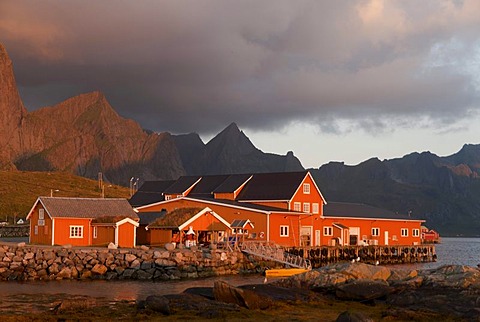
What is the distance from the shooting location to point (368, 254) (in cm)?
7212

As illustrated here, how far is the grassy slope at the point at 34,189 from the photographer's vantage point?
130 m

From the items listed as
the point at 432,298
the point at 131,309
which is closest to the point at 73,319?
the point at 131,309

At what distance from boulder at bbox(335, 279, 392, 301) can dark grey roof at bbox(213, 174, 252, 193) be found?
44.4 meters

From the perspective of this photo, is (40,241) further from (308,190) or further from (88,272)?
(308,190)

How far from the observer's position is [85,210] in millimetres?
57812

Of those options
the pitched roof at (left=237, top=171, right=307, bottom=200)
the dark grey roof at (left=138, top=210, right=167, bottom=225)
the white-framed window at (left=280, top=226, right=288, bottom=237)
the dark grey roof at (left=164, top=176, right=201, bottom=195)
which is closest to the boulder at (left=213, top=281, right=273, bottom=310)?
the dark grey roof at (left=138, top=210, right=167, bottom=225)

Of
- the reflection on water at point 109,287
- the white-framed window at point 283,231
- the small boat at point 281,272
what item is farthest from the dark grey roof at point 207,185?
the reflection on water at point 109,287

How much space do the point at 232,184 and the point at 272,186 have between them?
6033mm

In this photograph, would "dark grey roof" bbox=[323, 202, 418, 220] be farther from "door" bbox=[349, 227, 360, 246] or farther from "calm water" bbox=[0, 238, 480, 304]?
"calm water" bbox=[0, 238, 480, 304]

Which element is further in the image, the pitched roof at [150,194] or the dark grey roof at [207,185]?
the pitched roof at [150,194]

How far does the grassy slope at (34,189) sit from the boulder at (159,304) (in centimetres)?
9781

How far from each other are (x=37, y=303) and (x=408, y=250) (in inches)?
2147

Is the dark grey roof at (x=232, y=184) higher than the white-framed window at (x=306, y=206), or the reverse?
the dark grey roof at (x=232, y=184)

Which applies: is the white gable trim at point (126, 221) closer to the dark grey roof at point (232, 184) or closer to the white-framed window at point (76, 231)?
the white-framed window at point (76, 231)
